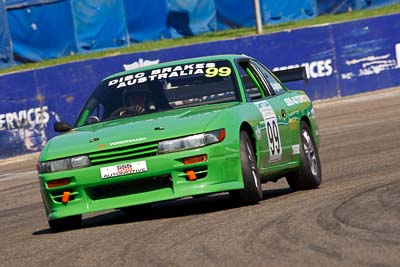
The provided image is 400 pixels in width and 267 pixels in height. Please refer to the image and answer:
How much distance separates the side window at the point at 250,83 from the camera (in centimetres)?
1069

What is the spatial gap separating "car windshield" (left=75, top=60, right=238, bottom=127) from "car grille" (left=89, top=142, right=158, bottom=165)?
1197mm

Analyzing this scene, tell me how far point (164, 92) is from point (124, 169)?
1.54 metres

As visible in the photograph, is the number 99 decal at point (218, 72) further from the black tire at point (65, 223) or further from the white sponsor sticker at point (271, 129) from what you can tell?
the black tire at point (65, 223)

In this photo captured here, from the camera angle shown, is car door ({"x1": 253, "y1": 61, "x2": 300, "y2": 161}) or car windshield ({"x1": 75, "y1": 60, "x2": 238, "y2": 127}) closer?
car windshield ({"x1": 75, "y1": 60, "x2": 238, "y2": 127})

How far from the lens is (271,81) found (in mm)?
11398

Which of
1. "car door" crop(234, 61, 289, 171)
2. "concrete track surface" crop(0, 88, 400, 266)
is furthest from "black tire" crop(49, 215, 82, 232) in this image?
"car door" crop(234, 61, 289, 171)

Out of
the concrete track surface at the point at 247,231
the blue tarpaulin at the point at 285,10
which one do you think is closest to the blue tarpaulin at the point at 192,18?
the blue tarpaulin at the point at 285,10

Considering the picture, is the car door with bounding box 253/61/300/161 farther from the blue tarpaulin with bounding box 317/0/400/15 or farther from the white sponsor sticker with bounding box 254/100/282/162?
the blue tarpaulin with bounding box 317/0/400/15

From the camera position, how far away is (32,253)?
27.2 feet

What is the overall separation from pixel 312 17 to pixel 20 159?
54.3 ft

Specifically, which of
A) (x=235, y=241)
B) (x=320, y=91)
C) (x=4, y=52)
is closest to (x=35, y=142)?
(x=320, y=91)

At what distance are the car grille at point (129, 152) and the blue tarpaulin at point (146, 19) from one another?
23.7 meters

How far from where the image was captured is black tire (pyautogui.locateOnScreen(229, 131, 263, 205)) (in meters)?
9.35

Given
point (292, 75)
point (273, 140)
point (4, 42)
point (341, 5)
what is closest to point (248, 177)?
point (273, 140)
